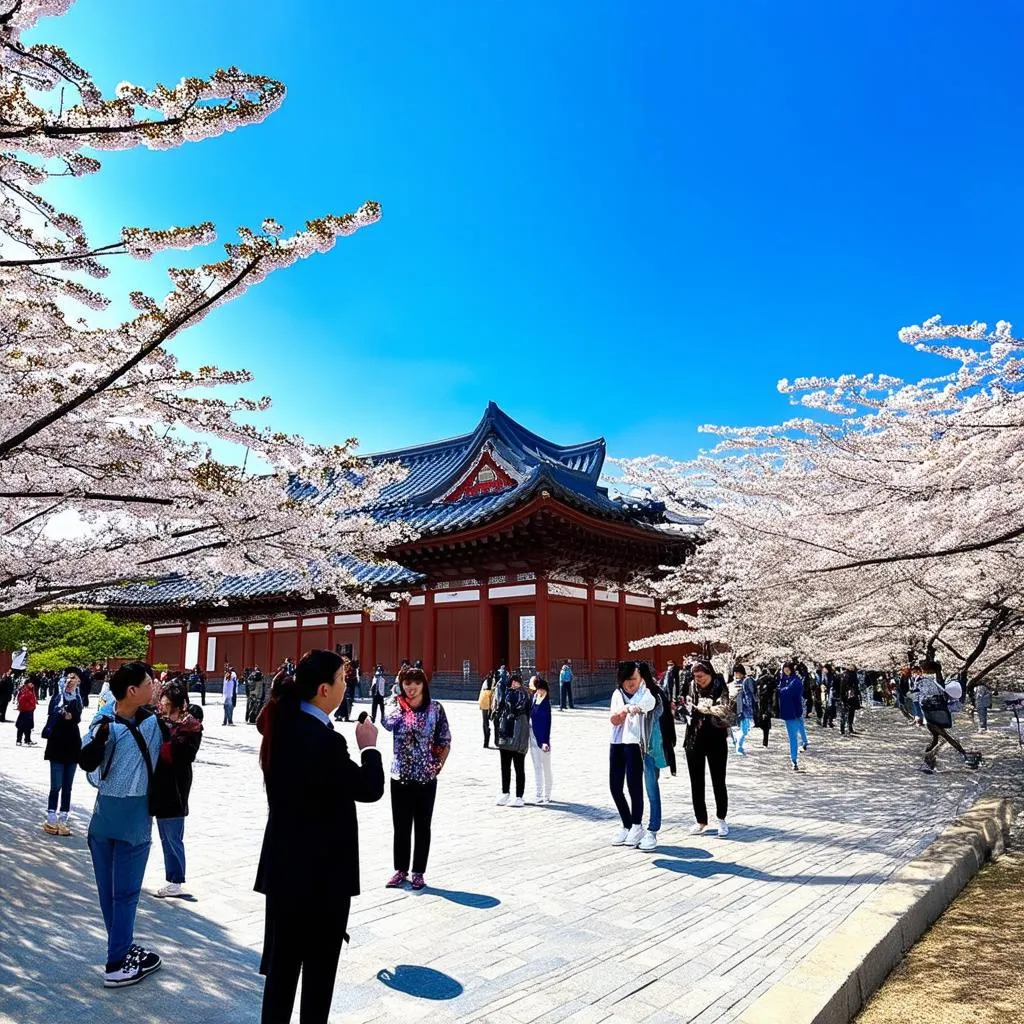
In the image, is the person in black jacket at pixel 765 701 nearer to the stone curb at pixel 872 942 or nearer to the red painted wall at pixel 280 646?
the stone curb at pixel 872 942

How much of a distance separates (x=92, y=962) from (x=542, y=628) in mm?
22443

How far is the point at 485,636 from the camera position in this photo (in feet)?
90.4

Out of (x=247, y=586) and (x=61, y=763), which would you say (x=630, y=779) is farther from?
(x=247, y=586)

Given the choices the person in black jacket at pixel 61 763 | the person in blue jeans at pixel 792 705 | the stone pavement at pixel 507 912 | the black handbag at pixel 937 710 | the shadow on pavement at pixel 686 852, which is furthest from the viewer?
the person in blue jeans at pixel 792 705

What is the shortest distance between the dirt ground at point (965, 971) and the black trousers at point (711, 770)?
2.23 metres

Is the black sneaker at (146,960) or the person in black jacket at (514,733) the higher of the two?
the person in black jacket at (514,733)

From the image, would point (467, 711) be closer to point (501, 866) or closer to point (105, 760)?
point (501, 866)

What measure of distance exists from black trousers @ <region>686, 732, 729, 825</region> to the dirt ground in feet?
7.32

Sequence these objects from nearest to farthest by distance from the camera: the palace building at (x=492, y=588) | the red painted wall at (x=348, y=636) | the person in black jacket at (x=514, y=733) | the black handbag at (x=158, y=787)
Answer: the black handbag at (x=158, y=787), the person in black jacket at (x=514, y=733), the palace building at (x=492, y=588), the red painted wall at (x=348, y=636)

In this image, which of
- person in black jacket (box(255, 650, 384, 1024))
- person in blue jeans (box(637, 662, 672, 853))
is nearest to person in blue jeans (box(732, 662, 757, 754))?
person in blue jeans (box(637, 662, 672, 853))

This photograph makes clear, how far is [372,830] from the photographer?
7848mm

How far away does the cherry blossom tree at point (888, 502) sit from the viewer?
584 centimetres

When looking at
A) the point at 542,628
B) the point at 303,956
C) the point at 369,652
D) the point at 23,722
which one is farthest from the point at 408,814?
the point at 369,652

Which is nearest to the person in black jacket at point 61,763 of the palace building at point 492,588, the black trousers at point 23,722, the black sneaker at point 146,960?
the black sneaker at point 146,960
